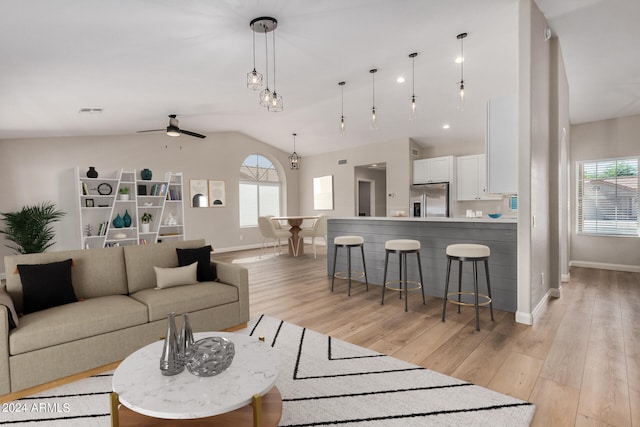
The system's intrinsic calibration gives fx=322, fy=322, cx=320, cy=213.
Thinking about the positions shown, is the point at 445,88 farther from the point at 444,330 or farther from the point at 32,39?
the point at 32,39

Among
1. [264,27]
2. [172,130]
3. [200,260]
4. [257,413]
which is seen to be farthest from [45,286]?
[172,130]

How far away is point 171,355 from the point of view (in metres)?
1.55

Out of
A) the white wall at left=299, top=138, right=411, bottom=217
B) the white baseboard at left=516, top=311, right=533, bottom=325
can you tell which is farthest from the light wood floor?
the white wall at left=299, top=138, right=411, bottom=217

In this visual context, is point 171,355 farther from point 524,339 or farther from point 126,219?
point 126,219

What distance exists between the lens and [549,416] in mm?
1745

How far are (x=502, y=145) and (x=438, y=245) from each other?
135 centimetres

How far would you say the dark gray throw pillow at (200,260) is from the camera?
10.3 feet

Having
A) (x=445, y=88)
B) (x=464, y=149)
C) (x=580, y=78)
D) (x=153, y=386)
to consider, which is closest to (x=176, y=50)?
(x=153, y=386)

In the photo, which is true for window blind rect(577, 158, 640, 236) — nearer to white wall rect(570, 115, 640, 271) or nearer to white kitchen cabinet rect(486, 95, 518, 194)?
white wall rect(570, 115, 640, 271)

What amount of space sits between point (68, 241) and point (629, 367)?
7890 mm

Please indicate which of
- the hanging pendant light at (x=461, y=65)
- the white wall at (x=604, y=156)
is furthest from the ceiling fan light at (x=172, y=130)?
the white wall at (x=604, y=156)

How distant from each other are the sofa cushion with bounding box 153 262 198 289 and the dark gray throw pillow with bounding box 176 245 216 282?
3.9 inches

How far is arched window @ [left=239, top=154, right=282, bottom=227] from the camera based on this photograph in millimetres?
9000

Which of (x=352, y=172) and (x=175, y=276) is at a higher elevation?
(x=352, y=172)
